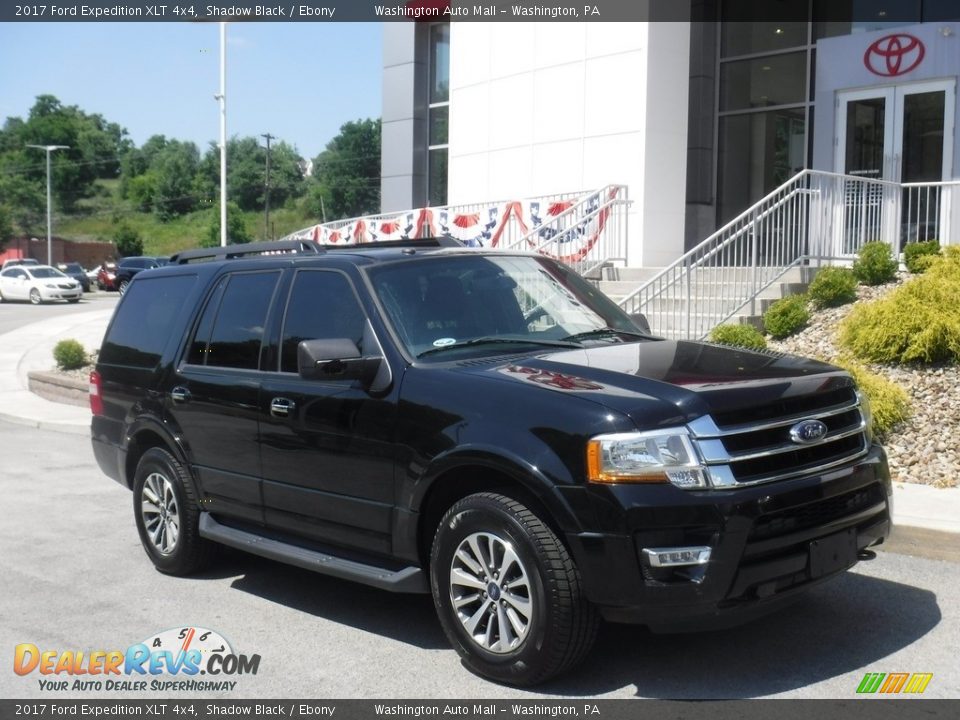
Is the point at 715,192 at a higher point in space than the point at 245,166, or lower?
lower

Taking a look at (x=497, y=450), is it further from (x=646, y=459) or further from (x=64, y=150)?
(x=64, y=150)

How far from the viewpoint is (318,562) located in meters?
5.33

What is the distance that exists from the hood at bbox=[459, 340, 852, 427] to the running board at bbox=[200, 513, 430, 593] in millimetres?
1053

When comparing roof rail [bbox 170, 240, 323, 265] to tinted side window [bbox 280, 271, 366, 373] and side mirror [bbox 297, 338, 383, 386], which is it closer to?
tinted side window [bbox 280, 271, 366, 373]

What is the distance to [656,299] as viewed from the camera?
13.6m

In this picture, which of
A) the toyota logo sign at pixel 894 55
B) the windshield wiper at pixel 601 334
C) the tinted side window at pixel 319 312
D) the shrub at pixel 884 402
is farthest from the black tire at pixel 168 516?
the toyota logo sign at pixel 894 55

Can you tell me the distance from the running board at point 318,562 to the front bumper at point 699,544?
40.5 inches

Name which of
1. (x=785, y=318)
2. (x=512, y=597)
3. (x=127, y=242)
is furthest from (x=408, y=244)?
(x=127, y=242)

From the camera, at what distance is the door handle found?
5539 millimetres

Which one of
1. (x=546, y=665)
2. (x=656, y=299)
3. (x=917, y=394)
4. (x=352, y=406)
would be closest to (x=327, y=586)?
(x=352, y=406)

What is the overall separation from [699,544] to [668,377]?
2.66ft

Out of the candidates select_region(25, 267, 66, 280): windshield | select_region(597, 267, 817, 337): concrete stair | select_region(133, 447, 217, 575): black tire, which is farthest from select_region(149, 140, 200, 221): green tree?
select_region(133, 447, 217, 575): black tire
